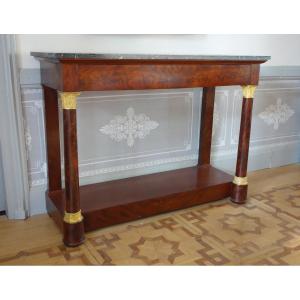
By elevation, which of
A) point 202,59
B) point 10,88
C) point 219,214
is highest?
point 202,59

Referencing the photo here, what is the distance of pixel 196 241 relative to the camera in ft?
5.29

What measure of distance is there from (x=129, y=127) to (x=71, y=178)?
0.59 meters

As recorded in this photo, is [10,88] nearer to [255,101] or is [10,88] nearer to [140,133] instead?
[140,133]

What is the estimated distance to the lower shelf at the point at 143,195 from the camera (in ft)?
5.54

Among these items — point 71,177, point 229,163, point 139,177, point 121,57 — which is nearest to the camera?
point 121,57

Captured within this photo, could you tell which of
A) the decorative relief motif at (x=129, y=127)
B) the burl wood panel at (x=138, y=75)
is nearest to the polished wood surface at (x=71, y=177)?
the burl wood panel at (x=138, y=75)

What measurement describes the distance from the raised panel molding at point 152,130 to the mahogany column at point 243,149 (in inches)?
14.2

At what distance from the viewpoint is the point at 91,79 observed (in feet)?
4.63

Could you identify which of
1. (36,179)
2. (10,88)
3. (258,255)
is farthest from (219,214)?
(10,88)

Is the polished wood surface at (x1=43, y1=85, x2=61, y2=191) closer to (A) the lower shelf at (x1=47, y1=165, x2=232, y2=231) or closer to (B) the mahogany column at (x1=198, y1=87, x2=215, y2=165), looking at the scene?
(A) the lower shelf at (x1=47, y1=165, x2=232, y2=231)

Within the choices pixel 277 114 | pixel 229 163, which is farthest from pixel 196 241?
pixel 277 114

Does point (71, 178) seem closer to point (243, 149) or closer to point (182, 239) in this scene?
point (182, 239)

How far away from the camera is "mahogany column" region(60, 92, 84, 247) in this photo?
143cm

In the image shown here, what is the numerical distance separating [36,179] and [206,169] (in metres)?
0.97
